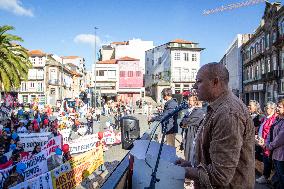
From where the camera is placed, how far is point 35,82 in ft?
249

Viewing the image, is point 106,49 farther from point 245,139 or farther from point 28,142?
point 245,139

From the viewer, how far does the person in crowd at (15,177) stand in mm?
7351

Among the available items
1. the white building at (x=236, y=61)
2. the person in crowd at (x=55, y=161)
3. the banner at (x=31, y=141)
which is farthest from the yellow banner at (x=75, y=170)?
the white building at (x=236, y=61)

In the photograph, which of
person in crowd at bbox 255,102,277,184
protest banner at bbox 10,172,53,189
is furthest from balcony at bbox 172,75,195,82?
protest banner at bbox 10,172,53,189

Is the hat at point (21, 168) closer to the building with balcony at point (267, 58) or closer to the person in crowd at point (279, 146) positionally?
the person in crowd at point (279, 146)

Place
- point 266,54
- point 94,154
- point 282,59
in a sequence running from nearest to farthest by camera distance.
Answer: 1. point 94,154
2. point 282,59
3. point 266,54

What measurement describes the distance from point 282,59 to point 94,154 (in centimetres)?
3696

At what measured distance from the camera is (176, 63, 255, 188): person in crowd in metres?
2.24

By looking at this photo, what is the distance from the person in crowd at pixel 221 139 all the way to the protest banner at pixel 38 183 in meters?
4.95

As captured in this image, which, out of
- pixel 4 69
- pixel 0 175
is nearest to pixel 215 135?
pixel 0 175

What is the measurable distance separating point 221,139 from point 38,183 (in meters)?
5.63

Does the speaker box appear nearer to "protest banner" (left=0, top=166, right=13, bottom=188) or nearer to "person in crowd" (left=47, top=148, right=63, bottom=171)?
"person in crowd" (left=47, top=148, right=63, bottom=171)

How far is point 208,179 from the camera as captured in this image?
2314mm

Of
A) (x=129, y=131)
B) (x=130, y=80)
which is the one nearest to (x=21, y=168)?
(x=129, y=131)
